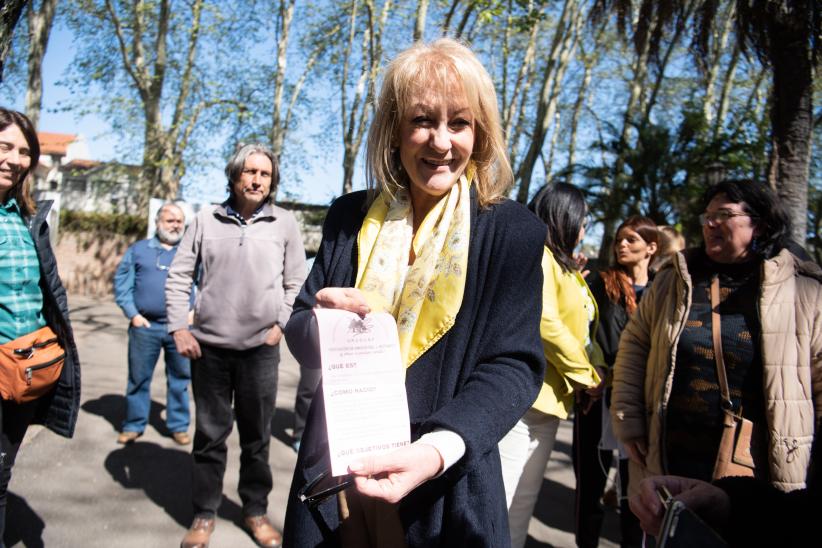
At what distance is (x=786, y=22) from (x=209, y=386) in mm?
6244

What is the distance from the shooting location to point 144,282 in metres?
5.54

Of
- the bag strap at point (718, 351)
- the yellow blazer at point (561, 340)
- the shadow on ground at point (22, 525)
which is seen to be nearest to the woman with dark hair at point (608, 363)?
the yellow blazer at point (561, 340)

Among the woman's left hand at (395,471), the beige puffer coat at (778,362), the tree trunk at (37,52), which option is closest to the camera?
the woman's left hand at (395,471)

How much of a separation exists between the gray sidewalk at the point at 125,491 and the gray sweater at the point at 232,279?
1.24 m

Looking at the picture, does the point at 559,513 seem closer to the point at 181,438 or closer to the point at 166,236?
the point at 181,438

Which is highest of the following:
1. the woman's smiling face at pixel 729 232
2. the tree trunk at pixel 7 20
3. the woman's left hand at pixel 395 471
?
the tree trunk at pixel 7 20

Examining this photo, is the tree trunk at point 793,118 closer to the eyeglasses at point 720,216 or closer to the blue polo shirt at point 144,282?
the eyeglasses at point 720,216

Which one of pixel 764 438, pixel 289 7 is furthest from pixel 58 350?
pixel 289 7

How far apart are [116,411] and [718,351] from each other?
5521 millimetres

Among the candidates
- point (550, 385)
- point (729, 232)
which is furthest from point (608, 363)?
point (729, 232)

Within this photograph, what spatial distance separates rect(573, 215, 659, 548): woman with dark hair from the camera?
3.73 meters

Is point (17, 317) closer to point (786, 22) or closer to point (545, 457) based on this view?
point (545, 457)

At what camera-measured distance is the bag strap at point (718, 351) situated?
268 centimetres

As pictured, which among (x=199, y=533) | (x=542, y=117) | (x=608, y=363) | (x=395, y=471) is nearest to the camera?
(x=395, y=471)
